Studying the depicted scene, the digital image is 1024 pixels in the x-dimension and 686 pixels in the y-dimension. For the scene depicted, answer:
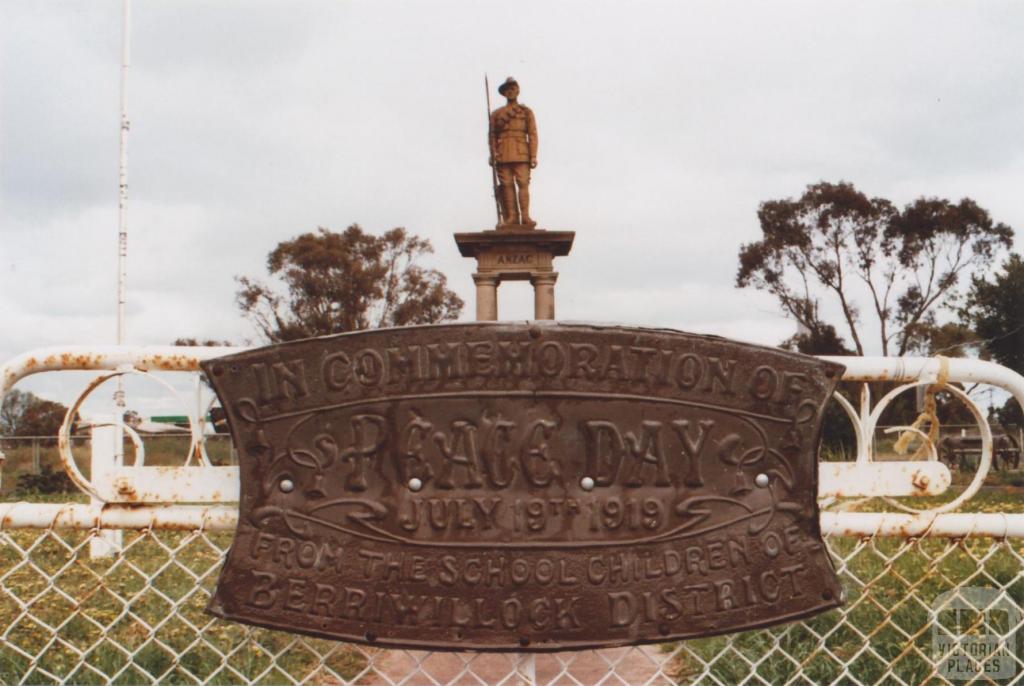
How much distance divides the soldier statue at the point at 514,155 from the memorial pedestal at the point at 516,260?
22.4 inches

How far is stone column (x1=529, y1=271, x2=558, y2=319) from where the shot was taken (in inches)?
498

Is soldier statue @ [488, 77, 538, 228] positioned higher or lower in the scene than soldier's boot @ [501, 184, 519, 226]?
higher

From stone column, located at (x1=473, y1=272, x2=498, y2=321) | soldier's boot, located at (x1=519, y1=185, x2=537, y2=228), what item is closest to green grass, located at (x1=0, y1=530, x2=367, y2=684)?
stone column, located at (x1=473, y1=272, x2=498, y2=321)

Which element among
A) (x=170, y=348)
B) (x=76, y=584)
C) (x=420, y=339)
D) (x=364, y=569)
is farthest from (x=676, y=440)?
(x=76, y=584)

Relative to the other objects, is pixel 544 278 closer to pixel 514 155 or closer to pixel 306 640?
pixel 514 155

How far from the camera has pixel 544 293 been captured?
41.6ft

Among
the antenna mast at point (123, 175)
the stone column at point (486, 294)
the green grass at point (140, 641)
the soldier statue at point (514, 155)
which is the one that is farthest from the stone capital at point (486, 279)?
the green grass at point (140, 641)

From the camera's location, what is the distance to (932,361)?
5.48ft

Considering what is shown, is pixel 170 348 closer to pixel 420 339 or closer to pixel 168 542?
pixel 420 339

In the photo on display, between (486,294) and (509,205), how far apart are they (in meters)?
1.53

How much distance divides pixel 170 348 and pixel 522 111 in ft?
40.0

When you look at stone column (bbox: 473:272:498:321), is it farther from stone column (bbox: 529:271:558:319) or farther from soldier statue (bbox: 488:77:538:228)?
soldier statue (bbox: 488:77:538:228)
